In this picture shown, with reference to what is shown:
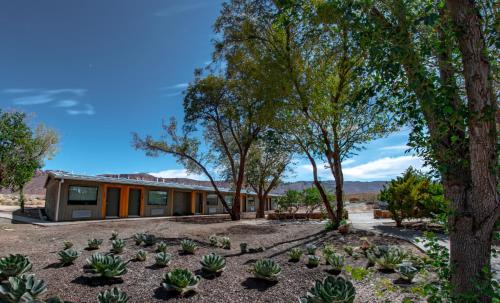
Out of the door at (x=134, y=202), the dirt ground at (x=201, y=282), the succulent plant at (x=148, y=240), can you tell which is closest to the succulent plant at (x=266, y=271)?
the dirt ground at (x=201, y=282)

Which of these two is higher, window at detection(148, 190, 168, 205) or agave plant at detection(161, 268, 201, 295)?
window at detection(148, 190, 168, 205)

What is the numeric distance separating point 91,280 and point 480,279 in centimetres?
514

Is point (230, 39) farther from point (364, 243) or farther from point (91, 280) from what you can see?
point (91, 280)

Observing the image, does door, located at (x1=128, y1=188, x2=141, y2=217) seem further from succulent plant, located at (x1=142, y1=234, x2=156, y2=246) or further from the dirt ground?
succulent plant, located at (x1=142, y1=234, x2=156, y2=246)

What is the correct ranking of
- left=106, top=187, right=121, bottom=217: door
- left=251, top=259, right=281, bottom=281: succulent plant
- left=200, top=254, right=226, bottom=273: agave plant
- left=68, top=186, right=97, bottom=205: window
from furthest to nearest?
1. left=106, top=187, right=121, bottom=217: door
2. left=68, top=186, right=97, bottom=205: window
3. left=200, top=254, right=226, bottom=273: agave plant
4. left=251, top=259, right=281, bottom=281: succulent plant

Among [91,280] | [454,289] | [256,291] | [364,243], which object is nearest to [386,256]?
[364,243]

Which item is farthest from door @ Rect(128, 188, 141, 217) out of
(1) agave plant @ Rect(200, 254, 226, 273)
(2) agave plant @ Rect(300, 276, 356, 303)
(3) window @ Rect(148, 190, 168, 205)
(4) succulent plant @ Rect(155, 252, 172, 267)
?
(2) agave plant @ Rect(300, 276, 356, 303)

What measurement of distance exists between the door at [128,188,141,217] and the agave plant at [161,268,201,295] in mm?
17514

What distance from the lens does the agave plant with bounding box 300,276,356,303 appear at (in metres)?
3.74

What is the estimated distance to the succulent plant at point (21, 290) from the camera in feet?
12.2

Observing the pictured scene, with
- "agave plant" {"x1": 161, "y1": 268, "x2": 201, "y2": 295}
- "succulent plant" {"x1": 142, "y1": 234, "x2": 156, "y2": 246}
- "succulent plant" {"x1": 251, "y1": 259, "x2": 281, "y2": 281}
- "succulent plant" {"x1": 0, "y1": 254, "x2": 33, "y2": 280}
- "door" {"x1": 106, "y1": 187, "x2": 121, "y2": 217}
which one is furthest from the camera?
"door" {"x1": 106, "y1": 187, "x2": 121, "y2": 217}

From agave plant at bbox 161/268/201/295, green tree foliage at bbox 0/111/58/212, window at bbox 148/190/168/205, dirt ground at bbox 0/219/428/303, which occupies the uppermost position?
green tree foliage at bbox 0/111/58/212

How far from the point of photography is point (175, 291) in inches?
180

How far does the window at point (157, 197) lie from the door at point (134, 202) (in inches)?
33.8
